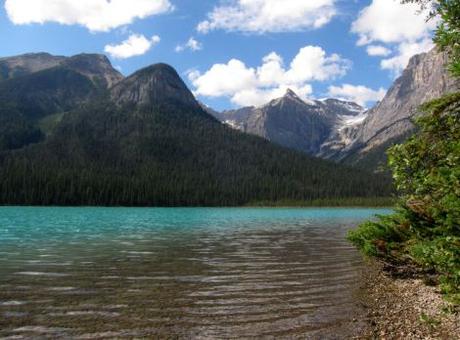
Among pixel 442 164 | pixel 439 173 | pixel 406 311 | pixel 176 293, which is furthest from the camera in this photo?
pixel 176 293

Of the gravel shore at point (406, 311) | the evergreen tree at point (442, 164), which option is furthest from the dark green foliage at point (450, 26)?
the gravel shore at point (406, 311)

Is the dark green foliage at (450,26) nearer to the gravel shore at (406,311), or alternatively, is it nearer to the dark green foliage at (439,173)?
the dark green foliage at (439,173)

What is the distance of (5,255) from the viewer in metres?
34.8

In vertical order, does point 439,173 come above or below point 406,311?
above

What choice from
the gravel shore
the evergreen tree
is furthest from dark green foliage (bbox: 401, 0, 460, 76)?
the gravel shore

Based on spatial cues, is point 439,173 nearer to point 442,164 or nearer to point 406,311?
point 442,164

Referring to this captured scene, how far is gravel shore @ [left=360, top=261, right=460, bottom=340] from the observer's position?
44.8ft

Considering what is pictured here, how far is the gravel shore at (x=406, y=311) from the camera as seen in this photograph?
44.8 feet

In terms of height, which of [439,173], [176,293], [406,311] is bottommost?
[176,293]

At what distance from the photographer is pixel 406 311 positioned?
16984mm

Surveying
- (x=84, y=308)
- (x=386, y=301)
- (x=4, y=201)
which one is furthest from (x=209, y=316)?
(x=4, y=201)

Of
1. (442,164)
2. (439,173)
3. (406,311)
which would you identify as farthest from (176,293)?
(439,173)

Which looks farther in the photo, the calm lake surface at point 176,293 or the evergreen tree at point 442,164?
the calm lake surface at point 176,293

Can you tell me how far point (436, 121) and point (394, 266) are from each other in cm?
1642
